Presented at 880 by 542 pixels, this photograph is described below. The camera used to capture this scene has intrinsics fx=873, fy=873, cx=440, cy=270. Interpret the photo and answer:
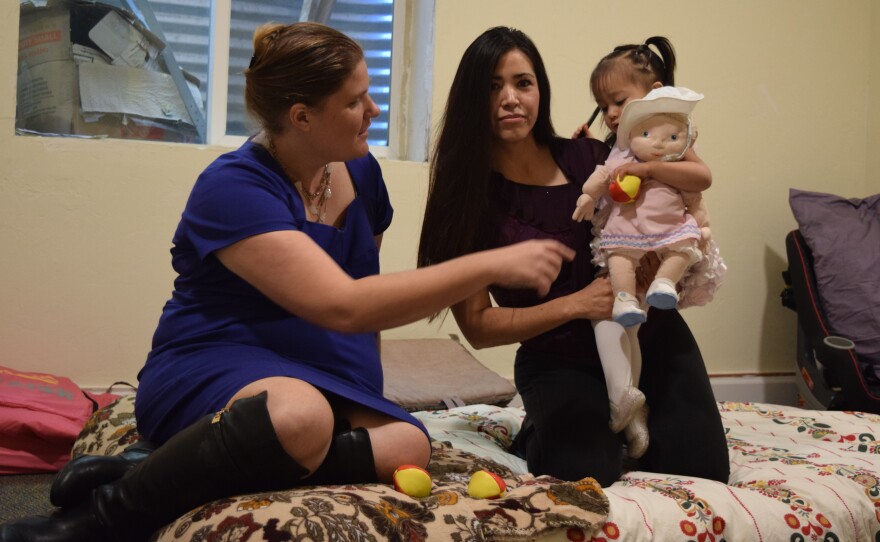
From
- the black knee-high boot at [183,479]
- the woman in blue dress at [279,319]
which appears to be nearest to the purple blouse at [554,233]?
the woman in blue dress at [279,319]

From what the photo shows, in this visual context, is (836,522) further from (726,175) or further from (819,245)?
(726,175)

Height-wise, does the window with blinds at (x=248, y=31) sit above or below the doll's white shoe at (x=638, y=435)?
above

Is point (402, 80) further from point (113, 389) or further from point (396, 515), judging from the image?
point (396, 515)

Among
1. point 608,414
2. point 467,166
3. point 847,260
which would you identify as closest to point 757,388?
point 847,260

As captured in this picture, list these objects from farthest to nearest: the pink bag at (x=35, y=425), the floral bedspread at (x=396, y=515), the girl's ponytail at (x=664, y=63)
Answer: the pink bag at (x=35, y=425) → the girl's ponytail at (x=664, y=63) → the floral bedspread at (x=396, y=515)

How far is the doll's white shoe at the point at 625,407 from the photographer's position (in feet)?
6.31

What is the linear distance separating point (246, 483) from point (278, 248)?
1.26 feet

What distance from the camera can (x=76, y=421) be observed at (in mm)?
2502

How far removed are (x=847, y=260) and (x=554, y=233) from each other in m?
1.90

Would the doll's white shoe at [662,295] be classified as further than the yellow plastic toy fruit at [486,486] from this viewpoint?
Yes

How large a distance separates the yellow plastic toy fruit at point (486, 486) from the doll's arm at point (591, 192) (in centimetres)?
64

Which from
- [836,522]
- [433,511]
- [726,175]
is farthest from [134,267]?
[726,175]

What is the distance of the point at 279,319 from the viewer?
162 centimetres

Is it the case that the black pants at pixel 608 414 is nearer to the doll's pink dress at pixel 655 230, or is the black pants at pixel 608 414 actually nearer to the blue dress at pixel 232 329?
the doll's pink dress at pixel 655 230
